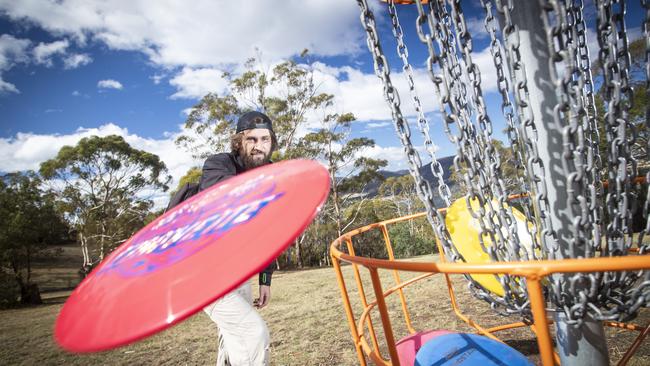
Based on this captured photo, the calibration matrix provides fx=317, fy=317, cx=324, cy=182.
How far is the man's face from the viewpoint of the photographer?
2.63m

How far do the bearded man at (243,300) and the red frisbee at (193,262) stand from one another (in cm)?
40

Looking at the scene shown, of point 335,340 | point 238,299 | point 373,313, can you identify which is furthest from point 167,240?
point 373,313

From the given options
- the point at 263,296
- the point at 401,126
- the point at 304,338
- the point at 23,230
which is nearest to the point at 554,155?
the point at 401,126

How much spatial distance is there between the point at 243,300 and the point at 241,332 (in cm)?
18

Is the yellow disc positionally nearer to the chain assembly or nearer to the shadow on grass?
the chain assembly

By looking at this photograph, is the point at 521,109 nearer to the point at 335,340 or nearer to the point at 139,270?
the point at 139,270

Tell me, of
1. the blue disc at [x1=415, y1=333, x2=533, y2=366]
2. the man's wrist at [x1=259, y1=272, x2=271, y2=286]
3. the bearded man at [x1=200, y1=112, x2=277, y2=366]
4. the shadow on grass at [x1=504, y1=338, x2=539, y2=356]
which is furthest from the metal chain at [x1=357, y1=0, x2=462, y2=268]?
the shadow on grass at [x1=504, y1=338, x2=539, y2=356]

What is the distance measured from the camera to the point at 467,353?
1499 mm

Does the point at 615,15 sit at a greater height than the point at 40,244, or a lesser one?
greater

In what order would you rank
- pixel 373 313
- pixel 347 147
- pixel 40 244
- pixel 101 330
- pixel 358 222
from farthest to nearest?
pixel 358 222 < pixel 347 147 < pixel 40 244 < pixel 373 313 < pixel 101 330

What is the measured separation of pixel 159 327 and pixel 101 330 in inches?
11.0

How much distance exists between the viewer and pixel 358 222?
25.9m

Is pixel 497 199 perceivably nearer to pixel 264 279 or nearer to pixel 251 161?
pixel 264 279

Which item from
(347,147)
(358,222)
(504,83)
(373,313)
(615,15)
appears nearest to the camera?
(615,15)
